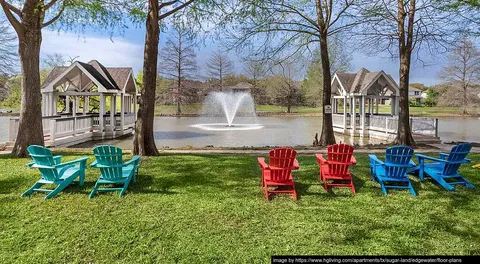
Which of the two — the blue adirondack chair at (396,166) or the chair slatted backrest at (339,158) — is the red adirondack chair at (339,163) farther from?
the blue adirondack chair at (396,166)

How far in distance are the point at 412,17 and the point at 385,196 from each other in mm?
10318

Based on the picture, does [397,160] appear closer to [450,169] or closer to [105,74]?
[450,169]

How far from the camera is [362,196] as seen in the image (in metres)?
5.57

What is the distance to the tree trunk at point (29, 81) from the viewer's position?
9344mm

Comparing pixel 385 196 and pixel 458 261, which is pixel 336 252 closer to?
pixel 458 261

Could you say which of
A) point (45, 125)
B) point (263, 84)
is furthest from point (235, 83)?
point (45, 125)

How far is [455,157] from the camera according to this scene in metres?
6.07

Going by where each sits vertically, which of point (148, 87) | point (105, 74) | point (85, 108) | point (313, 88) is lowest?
point (85, 108)

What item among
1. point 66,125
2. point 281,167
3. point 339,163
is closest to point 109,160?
point 281,167

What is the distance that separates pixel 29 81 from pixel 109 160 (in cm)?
571

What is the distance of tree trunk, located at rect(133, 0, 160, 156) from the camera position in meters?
9.41

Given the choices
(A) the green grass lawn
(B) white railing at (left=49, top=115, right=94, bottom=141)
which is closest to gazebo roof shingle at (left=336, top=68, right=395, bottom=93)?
(A) the green grass lawn

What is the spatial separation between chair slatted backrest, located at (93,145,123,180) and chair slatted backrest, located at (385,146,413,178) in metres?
4.66

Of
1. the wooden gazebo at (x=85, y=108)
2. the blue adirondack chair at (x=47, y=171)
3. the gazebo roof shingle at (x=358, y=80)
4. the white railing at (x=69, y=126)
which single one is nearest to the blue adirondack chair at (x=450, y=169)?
the blue adirondack chair at (x=47, y=171)
